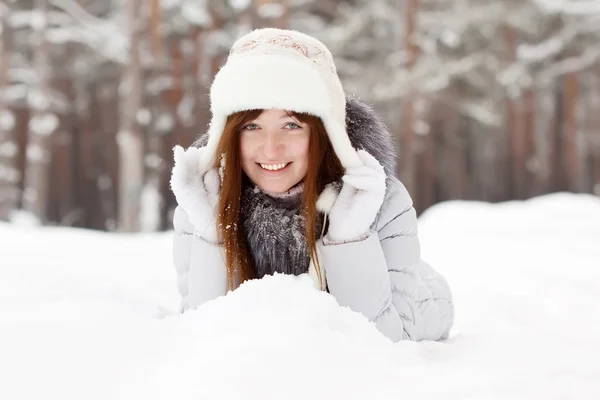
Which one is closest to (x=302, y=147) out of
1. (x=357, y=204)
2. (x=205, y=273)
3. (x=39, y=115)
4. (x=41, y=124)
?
(x=357, y=204)

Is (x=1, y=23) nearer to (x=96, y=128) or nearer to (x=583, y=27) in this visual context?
(x=96, y=128)

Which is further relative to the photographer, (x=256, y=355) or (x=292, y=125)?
(x=292, y=125)

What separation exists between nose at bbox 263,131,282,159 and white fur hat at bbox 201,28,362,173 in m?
0.11

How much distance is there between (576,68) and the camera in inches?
581

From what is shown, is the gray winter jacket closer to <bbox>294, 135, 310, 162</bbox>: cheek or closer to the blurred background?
<bbox>294, 135, 310, 162</bbox>: cheek

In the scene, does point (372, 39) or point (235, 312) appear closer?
point (235, 312)

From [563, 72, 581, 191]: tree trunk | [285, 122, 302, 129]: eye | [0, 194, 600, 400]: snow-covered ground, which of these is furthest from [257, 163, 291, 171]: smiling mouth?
[563, 72, 581, 191]: tree trunk

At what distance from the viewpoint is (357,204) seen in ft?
6.82

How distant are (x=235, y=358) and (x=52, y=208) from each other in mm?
18225

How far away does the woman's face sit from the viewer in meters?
2.16

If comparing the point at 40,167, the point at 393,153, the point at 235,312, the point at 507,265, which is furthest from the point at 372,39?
the point at 235,312

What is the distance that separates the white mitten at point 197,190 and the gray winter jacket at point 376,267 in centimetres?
8

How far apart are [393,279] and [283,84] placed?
2.95ft

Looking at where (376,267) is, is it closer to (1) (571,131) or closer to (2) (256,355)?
Result: (2) (256,355)
